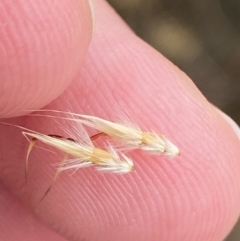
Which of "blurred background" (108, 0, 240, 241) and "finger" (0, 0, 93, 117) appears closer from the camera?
"finger" (0, 0, 93, 117)

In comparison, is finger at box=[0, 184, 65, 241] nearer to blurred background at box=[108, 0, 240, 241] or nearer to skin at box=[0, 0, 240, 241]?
skin at box=[0, 0, 240, 241]

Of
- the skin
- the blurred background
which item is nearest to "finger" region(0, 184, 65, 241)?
the skin

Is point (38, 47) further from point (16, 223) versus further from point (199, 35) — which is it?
point (199, 35)

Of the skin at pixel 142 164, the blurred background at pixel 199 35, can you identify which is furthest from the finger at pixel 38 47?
the blurred background at pixel 199 35

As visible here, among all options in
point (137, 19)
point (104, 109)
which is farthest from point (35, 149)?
point (137, 19)

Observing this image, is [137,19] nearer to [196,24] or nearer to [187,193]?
[196,24]

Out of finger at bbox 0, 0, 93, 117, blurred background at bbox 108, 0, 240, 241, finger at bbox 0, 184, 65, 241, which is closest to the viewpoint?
finger at bbox 0, 0, 93, 117

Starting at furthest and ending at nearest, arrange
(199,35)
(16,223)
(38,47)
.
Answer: (199,35) < (16,223) < (38,47)

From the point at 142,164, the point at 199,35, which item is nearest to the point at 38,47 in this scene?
the point at 142,164
